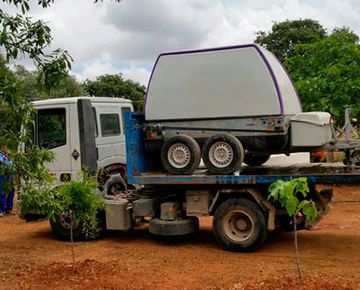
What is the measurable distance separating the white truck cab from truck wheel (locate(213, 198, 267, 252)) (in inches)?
101

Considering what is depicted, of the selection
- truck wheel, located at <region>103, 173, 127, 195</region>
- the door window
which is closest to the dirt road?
truck wheel, located at <region>103, 173, 127, 195</region>

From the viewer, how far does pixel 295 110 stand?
8766 millimetres

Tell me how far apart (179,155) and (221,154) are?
72cm

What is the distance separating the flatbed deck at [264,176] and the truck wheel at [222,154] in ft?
0.45

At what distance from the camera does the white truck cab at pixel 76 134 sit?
31.0 feet

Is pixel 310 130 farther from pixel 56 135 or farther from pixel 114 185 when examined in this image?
pixel 56 135

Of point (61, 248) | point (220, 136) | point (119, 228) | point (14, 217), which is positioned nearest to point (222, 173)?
point (220, 136)

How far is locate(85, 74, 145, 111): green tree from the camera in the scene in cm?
3953

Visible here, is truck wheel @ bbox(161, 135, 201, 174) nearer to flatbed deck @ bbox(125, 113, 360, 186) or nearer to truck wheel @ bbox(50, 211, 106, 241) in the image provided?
flatbed deck @ bbox(125, 113, 360, 186)

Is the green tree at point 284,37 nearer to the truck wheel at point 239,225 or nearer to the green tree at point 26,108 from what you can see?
the truck wheel at point 239,225

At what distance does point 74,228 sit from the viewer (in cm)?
957

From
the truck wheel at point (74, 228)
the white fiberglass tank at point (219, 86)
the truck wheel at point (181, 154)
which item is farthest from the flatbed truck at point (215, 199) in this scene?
the white fiberglass tank at point (219, 86)

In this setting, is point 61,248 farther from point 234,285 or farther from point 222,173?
point 234,285

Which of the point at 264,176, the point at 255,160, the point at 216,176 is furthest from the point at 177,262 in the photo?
the point at 255,160
